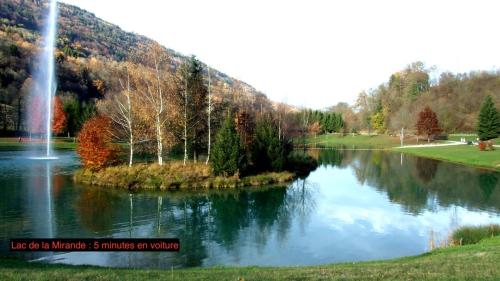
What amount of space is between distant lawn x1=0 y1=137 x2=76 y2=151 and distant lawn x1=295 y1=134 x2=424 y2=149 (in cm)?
4631

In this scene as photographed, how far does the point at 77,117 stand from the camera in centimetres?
8138

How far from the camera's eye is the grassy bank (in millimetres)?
32906

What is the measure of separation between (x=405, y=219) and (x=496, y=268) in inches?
582

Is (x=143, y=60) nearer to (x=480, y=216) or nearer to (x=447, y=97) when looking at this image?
(x=480, y=216)

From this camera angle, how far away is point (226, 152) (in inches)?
1368

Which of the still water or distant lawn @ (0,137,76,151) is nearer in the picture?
the still water

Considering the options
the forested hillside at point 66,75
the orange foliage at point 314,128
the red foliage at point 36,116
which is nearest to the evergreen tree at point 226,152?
the forested hillside at point 66,75

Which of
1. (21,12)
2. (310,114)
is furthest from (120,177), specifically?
(21,12)

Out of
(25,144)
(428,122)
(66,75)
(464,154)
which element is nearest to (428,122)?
(428,122)

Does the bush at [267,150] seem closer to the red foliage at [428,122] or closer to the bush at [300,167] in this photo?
the bush at [300,167]

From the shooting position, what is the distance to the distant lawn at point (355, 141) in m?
97.6

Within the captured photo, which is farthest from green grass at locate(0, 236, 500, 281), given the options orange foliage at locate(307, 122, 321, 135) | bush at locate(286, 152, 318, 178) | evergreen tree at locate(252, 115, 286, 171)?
orange foliage at locate(307, 122, 321, 135)

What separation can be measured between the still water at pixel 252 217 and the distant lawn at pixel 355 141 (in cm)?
5700

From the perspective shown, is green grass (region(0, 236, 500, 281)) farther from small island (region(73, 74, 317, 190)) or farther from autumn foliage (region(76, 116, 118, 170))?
autumn foliage (region(76, 116, 118, 170))
